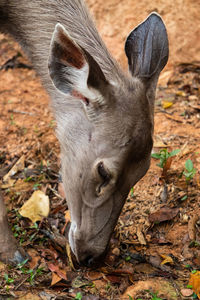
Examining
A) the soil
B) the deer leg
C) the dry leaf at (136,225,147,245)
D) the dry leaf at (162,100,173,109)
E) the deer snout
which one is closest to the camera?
the deer snout

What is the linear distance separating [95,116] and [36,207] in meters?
1.51

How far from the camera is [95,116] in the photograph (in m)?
3.73

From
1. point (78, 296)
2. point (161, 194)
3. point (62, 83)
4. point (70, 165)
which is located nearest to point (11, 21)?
point (62, 83)

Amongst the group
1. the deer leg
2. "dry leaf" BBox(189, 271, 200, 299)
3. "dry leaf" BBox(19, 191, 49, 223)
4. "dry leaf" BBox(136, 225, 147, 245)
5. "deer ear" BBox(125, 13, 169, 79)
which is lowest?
"dry leaf" BBox(189, 271, 200, 299)

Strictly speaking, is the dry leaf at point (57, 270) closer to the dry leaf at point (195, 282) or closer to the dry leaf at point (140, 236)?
the dry leaf at point (140, 236)

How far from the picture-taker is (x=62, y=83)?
3742mm

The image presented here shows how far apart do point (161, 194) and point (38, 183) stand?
141 centimetres

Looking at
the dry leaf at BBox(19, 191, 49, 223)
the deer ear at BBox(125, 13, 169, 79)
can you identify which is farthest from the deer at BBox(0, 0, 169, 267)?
the dry leaf at BBox(19, 191, 49, 223)

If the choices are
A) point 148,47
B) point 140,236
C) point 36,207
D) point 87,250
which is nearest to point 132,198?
point 140,236

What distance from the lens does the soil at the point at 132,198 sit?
3.93m

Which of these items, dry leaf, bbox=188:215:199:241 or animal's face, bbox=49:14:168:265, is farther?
dry leaf, bbox=188:215:199:241

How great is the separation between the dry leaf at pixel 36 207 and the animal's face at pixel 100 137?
84 cm

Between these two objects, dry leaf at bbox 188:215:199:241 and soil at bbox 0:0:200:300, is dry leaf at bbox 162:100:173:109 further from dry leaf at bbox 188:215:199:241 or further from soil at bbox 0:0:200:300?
dry leaf at bbox 188:215:199:241

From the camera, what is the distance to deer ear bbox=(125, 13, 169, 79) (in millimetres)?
4022
